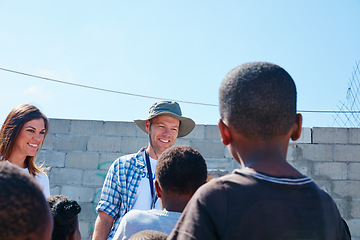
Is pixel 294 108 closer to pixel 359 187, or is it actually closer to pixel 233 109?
pixel 233 109

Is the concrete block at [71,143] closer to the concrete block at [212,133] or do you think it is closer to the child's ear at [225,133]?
the concrete block at [212,133]

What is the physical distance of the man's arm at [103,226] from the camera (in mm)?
2459

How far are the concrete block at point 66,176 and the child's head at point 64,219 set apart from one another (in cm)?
350

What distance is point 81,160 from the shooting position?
5395 mm

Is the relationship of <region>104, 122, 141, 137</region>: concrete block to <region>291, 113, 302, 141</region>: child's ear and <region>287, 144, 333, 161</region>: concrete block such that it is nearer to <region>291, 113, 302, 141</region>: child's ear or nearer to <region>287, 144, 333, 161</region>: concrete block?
<region>287, 144, 333, 161</region>: concrete block

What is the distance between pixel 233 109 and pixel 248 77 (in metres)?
0.11

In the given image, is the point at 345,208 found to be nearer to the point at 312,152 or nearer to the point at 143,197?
the point at 312,152

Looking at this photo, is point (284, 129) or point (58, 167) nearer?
point (284, 129)

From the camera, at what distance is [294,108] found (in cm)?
116

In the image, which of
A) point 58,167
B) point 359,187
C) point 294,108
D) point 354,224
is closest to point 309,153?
point 359,187

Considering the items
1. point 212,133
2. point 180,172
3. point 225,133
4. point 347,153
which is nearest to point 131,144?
point 212,133

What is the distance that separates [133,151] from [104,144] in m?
0.49

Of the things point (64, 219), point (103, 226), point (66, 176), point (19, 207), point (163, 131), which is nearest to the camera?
point (19, 207)

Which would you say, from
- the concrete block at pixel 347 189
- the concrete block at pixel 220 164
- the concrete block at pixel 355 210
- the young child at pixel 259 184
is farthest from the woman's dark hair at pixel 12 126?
the concrete block at pixel 355 210
